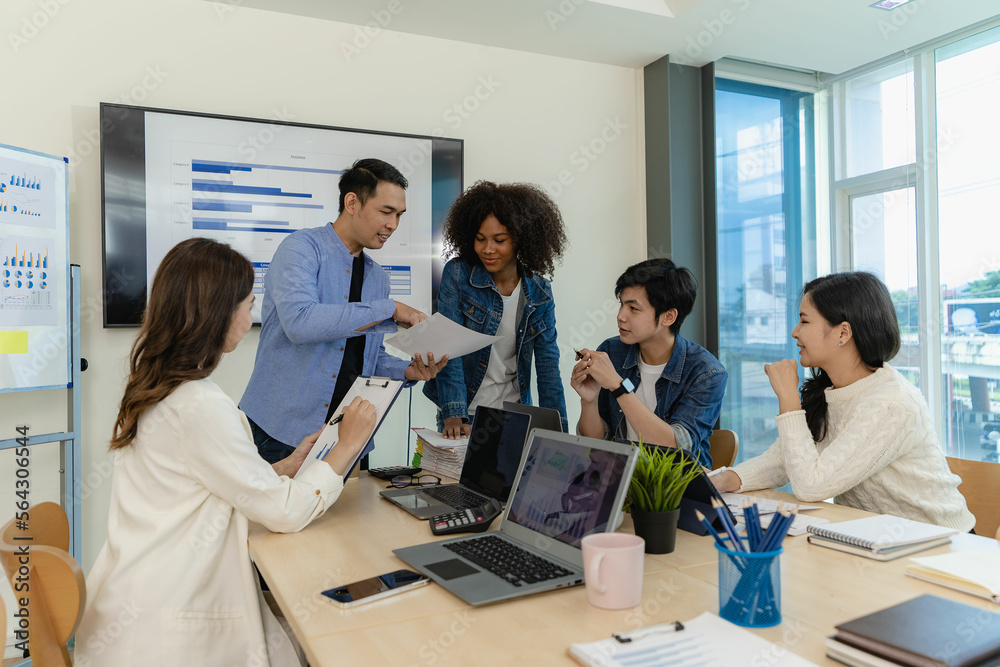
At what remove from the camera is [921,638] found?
33.2 inches

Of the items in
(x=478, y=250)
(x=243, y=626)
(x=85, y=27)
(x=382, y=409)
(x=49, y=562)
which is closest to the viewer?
(x=49, y=562)

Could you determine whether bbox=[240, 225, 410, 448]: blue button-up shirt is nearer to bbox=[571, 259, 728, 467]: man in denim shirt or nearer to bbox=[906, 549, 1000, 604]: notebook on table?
bbox=[571, 259, 728, 467]: man in denim shirt

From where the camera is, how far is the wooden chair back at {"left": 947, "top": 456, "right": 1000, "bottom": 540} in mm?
1811

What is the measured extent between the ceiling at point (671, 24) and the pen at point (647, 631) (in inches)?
108

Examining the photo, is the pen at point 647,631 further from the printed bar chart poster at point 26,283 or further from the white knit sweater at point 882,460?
the printed bar chart poster at point 26,283

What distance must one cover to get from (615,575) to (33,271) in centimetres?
231

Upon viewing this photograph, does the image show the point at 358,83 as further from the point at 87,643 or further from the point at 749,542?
the point at 749,542

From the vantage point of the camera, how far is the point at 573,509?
124 centimetres

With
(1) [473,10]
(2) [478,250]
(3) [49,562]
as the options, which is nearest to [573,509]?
(3) [49,562]

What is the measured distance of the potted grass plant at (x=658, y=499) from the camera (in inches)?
50.8

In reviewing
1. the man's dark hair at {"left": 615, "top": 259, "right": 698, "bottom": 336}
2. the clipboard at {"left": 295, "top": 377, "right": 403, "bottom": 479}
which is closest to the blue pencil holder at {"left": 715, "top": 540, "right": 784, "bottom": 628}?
the clipboard at {"left": 295, "top": 377, "right": 403, "bottom": 479}

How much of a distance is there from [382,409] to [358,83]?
211 centimetres

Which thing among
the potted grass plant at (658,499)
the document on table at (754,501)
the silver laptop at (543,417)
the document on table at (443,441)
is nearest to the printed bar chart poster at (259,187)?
the document on table at (443,441)

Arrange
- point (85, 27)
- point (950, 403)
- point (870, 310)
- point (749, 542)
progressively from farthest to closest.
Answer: point (950, 403)
point (85, 27)
point (870, 310)
point (749, 542)
